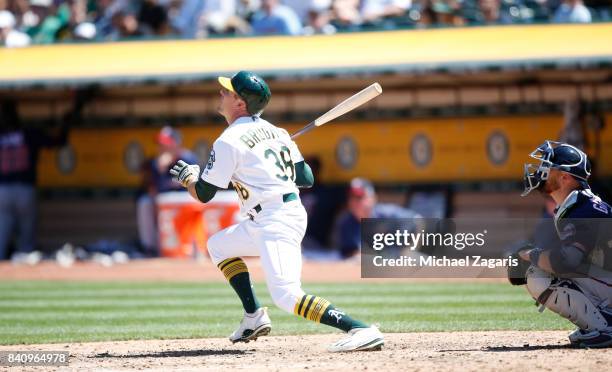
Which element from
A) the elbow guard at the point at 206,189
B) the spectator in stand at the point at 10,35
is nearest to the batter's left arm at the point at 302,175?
the elbow guard at the point at 206,189

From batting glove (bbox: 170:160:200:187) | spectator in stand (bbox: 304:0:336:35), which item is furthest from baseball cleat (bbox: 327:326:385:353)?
spectator in stand (bbox: 304:0:336:35)

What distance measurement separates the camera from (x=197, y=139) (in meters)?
16.0

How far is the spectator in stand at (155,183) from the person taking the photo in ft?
47.1

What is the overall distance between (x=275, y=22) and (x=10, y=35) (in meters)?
3.88

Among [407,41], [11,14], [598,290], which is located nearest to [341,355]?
[598,290]

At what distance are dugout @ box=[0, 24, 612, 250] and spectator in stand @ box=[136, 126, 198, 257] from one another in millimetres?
749

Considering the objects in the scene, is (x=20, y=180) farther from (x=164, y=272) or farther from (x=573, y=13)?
(x=573, y=13)

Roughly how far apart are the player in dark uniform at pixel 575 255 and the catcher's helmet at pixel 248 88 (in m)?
1.58

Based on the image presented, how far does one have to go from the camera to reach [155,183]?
14.7 m

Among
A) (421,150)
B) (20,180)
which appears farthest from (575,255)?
(20,180)

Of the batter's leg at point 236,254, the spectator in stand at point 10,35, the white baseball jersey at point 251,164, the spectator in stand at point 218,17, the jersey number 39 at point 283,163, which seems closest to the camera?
the white baseball jersey at point 251,164

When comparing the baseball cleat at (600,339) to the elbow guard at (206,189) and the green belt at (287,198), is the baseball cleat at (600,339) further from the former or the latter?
the elbow guard at (206,189)

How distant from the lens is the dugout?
13617mm

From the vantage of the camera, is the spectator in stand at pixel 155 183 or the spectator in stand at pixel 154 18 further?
the spectator in stand at pixel 154 18
